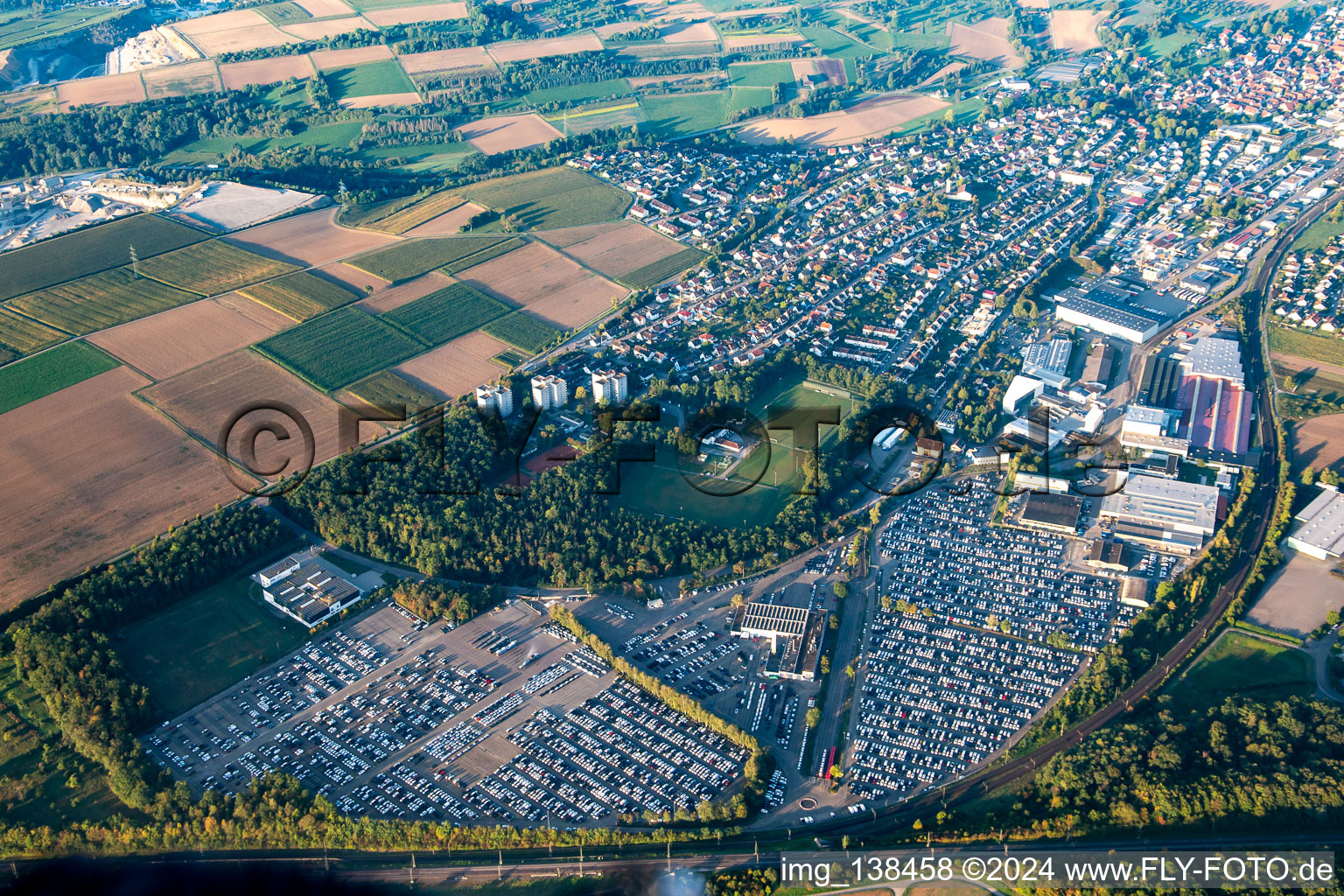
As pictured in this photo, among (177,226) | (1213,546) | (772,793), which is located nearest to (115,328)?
(177,226)

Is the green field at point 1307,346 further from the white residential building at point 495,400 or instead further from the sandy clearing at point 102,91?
the sandy clearing at point 102,91

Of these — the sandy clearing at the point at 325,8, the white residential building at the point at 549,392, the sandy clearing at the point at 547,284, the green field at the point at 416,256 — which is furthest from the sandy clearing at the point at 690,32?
the white residential building at the point at 549,392

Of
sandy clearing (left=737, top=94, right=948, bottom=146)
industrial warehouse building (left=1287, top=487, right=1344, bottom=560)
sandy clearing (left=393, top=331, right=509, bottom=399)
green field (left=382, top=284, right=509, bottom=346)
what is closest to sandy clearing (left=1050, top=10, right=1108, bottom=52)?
sandy clearing (left=737, top=94, right=948, bottom=146)

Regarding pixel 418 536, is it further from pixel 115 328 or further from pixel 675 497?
pixel 115 328

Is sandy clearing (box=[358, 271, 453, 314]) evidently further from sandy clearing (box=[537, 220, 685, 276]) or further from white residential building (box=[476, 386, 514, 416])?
white residential building (box=[476, 386, 514, 416])

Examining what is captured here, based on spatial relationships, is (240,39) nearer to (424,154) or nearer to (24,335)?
(424,154)

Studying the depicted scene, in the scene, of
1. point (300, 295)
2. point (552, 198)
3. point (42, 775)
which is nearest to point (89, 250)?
point (300, 295)
